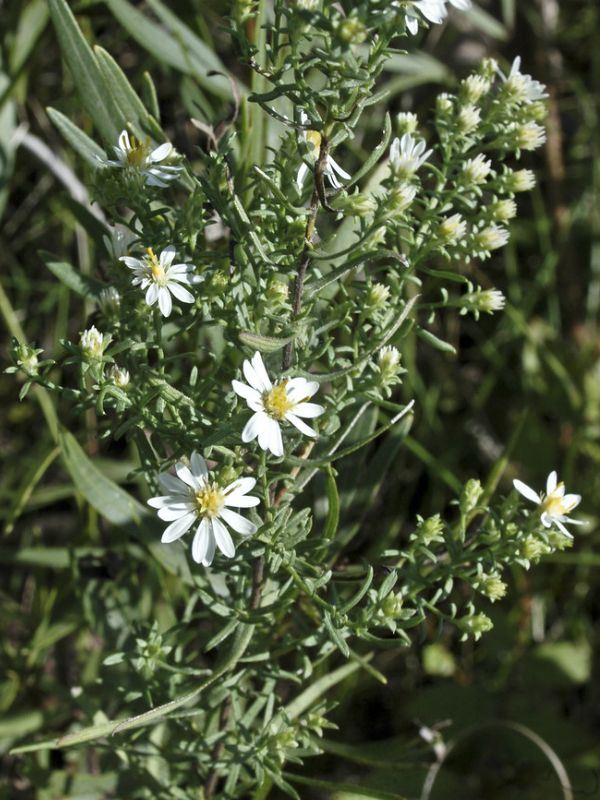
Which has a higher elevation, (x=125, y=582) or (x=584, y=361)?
(x=125, y=582)

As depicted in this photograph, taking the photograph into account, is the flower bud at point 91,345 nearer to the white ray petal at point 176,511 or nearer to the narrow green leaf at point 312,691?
the white ray petal at point 176,511

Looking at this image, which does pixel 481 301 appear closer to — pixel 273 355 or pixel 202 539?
pixel 273 355

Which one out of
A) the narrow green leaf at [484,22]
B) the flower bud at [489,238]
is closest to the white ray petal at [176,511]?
the flower bud at [489,238]

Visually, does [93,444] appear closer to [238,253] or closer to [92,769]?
[92,769]

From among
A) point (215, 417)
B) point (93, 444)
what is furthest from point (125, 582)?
point (215, 417)

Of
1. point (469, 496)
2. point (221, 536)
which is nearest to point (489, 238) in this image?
point (469, 496)

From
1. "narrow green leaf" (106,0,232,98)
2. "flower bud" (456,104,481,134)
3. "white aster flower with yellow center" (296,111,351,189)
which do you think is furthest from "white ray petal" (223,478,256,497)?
"narrow green leaf" (106,0,232,98)
